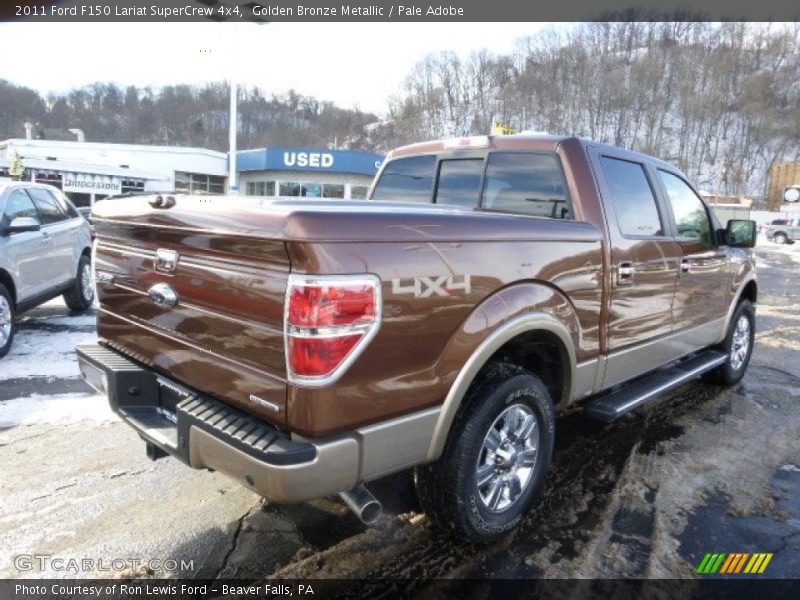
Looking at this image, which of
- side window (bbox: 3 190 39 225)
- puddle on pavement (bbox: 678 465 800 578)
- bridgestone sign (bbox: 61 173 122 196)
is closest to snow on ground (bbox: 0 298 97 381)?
side window (bbox: 3 190 39 225)

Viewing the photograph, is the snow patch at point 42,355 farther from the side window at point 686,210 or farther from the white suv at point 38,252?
the side window at point 686,210

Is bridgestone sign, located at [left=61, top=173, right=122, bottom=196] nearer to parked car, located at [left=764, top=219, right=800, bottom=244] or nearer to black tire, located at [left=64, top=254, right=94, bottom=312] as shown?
black tire, located at [left=64, top=254, right=94, bottom=312]

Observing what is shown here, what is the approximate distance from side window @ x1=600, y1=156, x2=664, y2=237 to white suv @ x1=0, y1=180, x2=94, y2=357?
5.75 metres

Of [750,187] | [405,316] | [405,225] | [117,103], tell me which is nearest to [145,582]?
[405,316]

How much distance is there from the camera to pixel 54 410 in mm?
4500

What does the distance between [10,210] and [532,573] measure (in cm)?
644

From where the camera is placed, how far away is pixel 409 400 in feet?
7.72

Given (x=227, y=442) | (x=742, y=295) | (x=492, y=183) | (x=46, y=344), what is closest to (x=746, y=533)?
(x=492, y=183)

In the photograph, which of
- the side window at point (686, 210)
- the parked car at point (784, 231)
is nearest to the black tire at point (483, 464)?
the side window at point (686, 210)

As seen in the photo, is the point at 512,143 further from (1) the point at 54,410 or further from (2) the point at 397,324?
(1) the point at 54,410

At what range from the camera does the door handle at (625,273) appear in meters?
3.49

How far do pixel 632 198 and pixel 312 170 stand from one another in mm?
39151

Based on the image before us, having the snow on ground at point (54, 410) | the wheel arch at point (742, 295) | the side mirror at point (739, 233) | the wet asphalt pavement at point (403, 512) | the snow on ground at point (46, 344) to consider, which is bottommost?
the snow on ground at point (46, 344)

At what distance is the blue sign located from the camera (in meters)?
40.7
